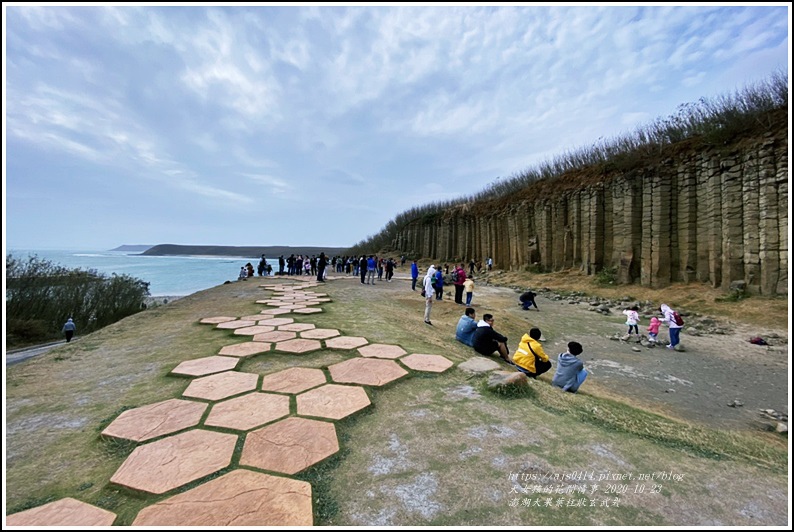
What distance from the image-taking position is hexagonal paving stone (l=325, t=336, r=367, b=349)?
13.9 feet

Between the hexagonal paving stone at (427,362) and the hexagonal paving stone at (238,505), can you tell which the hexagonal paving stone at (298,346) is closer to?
the hexagonal paving stone at (427,362)

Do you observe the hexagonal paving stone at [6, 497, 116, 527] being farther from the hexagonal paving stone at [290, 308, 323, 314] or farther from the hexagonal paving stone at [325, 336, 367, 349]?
the hexagonal paving stone at [290, 308, 323, 314]

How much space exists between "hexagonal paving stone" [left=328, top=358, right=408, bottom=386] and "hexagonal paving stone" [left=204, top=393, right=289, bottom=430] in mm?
649

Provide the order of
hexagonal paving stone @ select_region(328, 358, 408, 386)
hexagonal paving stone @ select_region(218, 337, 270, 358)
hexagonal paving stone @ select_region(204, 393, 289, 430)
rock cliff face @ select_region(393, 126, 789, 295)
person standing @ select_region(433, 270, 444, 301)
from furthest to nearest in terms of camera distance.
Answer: rock cliff face @ select_region(393, 126, 789, 295) → person standing @ select_region(433, 270, 444, 301) → hexagonal paving stone @ select_region(218, 337, 270, 358) → hexagonal paving stone @ select_region(328, 358, 408, 386) → hexagonal paving stone @ select_region(204, 393, 289, 430)

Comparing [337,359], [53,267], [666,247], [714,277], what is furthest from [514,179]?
[53,267]

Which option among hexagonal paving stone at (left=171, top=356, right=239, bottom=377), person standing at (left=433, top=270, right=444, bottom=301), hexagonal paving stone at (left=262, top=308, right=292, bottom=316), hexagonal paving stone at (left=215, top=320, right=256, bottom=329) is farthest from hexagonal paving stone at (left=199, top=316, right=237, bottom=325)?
person standing at (left=433, top=270, right=444, bottom=301)

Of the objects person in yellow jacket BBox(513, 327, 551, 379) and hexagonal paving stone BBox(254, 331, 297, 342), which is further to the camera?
person in yellow jacket BBox(513, 327, 551, 379)

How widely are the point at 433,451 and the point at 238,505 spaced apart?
1113 millimetres

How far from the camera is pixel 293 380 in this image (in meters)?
3.14

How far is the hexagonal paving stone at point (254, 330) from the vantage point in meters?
4.86

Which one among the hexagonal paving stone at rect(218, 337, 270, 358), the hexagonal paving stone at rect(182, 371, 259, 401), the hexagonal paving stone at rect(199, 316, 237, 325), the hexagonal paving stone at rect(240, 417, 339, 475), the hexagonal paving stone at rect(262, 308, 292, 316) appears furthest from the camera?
the hexagonal paving stone at rect(262, 308, 292, 316)

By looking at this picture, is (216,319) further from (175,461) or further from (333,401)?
(175,461)

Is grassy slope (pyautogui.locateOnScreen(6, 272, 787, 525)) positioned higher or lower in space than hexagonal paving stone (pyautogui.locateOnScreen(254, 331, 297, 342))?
lower

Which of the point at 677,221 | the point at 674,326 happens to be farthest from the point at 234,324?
the point at 677,221
